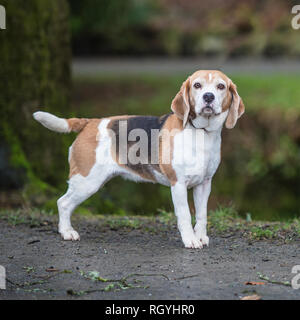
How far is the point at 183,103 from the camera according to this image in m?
5.92

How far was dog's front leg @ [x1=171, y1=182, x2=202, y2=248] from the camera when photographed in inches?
234

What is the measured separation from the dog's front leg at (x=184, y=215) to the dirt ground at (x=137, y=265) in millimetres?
95

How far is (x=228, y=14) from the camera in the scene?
1928 cm

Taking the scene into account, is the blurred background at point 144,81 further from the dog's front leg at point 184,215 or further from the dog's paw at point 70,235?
the dog's front leg at point 184,215

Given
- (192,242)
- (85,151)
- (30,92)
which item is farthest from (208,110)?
(30,92)

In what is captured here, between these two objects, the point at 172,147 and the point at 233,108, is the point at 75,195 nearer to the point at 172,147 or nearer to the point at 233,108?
the point at 172,147

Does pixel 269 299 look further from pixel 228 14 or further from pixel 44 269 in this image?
pixel 228 14

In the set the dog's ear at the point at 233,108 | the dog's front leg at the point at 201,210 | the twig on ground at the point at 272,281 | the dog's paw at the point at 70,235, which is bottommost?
the dog's paw at the point at 70,235

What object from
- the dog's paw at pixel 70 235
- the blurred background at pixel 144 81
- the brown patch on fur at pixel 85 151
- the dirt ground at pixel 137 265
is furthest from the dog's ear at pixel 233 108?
the blurred background at pixel 144 81

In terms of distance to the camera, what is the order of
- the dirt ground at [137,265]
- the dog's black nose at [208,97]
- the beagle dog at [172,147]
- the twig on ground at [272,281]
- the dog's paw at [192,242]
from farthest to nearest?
the dog's paw at [192,242]
the beagle dog at [172,147]
the dog's black nose at [208,97]
the twig on ground at [272,281]
the dirt ground at [137,265]

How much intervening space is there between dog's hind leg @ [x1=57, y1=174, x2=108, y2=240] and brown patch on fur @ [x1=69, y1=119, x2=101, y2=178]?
2.8 inches

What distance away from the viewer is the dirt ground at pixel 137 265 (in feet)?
16.0

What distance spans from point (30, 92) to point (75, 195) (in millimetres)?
2776

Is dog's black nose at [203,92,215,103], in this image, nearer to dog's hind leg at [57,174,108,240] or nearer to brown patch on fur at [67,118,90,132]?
dog's hind leg at [57,174,108,240]
